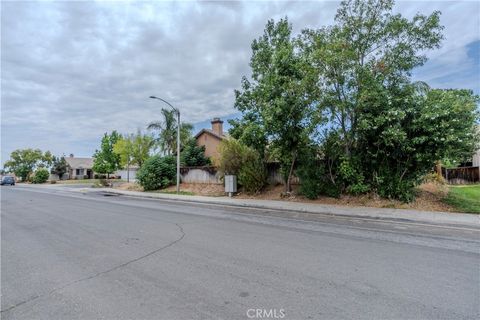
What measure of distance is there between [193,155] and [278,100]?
19285mm

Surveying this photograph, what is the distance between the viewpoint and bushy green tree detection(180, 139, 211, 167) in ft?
100

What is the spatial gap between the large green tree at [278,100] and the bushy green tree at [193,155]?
1502 cm

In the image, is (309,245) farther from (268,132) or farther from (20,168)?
(20,168)

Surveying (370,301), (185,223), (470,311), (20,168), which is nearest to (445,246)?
(470,311)

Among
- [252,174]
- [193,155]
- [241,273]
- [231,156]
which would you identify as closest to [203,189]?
[231,156]

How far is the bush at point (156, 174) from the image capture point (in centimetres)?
2402

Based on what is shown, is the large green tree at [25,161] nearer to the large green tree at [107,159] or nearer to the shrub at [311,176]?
the large green tree at [107,159]

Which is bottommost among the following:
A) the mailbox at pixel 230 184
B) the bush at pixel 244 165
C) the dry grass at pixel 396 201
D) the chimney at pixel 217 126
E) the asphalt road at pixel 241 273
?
the asphalt road at pixel 241 273

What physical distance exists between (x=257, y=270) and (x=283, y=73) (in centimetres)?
1192

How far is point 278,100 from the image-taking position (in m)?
13.7

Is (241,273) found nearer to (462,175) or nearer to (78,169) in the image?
(462,175)

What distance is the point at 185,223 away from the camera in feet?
30.3

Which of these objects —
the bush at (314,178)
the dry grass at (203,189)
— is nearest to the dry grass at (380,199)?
the bush at (314,178)

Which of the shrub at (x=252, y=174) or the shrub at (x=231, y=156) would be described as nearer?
the shrub at (x=252, y=174)
